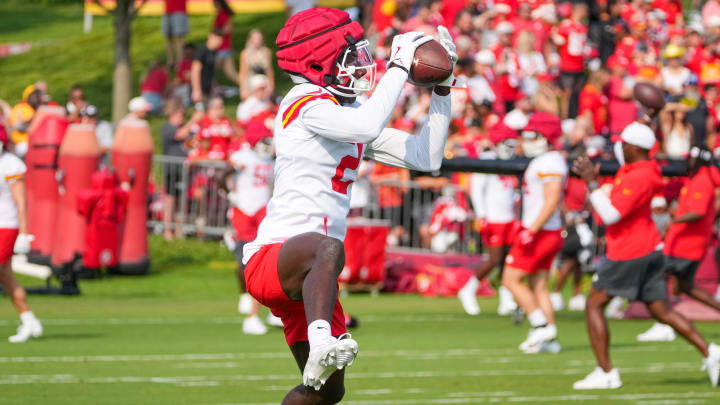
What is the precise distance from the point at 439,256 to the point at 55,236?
5.15 m

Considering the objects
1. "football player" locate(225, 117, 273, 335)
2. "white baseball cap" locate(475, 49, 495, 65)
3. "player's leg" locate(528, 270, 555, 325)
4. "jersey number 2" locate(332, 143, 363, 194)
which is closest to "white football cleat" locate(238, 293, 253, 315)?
"football player" locate(225, 117, 273, 335)

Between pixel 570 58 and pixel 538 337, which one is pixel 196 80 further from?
pixel 538 337

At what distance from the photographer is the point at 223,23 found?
25844 millimetres

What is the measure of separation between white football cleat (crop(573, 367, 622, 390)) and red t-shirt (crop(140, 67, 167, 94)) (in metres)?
17.7

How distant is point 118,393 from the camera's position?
9672 millimetres

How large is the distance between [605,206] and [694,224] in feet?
11.3

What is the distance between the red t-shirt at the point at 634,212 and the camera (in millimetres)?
10336

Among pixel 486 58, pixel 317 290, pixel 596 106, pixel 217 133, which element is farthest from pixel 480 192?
pixel 317 290

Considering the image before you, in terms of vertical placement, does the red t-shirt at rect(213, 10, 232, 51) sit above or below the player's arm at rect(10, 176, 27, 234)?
above

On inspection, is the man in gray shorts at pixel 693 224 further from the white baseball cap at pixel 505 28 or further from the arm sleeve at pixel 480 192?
the white baseball cap at pixel 505 28

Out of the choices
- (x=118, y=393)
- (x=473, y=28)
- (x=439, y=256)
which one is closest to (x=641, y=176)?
(x=118, y=393)

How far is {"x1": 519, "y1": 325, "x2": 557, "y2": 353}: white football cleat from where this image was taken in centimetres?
1248

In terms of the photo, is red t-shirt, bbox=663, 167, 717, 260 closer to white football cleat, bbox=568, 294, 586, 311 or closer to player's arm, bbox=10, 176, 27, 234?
white football cleat, bbox=568, 294, 586, 311

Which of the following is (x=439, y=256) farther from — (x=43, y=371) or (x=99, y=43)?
(x=99, y=43)
